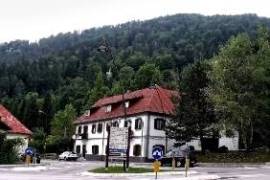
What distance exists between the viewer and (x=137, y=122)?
66.9 metres

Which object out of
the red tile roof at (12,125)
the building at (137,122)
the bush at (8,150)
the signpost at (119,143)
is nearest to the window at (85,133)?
the building at (137,122)

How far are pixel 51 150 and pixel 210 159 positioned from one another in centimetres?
4789

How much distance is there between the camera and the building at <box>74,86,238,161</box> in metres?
65.2

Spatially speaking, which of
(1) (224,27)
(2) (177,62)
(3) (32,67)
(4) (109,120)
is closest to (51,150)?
(4) (109,120)

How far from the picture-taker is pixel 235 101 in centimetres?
5422

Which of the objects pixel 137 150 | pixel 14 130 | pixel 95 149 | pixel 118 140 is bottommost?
pixel 118 140

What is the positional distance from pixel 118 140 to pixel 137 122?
2901cm

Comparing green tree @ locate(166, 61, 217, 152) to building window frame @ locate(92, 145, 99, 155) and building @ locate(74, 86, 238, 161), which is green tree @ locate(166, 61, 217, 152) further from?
building window frame @ locate(92, 145, 99, 155)

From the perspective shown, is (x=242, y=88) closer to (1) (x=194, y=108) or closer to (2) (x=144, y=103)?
(1) (x=194, y=108)

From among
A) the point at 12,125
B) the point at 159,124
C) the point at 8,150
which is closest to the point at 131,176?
the point at 8,150

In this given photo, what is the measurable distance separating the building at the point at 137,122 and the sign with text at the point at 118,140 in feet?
70.1

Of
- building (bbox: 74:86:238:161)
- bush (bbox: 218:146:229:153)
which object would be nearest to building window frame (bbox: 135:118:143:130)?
building (bbox: 74:86:238:161)

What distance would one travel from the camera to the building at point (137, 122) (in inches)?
2566

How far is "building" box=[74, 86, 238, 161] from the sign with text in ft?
70.1
